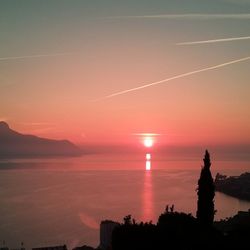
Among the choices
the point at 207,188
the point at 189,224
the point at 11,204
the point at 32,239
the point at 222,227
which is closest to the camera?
the point at 189,224

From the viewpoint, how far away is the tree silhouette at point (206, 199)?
109 feet

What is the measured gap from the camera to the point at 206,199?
33.4 metres

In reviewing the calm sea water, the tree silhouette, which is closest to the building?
the calm sea water

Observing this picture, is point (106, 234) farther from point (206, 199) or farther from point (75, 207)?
point (75, 207)

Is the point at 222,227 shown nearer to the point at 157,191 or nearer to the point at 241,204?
the point at 241,204

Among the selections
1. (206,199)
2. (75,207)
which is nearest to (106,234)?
(206,199)

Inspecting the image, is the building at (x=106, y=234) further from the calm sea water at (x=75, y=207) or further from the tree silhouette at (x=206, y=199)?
the tree silhouette at (x=206, y=199)

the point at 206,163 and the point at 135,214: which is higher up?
the point at 206,163

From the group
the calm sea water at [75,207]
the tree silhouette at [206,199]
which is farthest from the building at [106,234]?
the tree silhouette at [206,199]

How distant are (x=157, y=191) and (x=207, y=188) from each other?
336ft

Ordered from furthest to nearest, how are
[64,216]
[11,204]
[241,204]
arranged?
[241,204], [11,204], [64,216]

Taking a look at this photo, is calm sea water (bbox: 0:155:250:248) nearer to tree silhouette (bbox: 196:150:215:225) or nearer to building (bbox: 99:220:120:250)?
building (bbox: 99:220:120:250)

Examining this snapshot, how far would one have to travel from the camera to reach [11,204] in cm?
10431

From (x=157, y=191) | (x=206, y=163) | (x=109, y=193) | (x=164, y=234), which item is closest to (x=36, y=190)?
(x=109, y=193)
